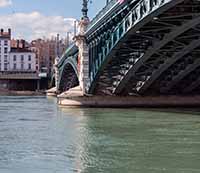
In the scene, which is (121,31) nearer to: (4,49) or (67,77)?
(67,77)

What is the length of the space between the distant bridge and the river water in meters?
5.18

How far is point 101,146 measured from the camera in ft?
68.9

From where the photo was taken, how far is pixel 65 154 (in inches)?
748

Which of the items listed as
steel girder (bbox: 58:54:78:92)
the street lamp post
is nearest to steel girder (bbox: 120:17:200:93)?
the street lamp post

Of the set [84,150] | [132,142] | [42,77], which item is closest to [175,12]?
[132,142]

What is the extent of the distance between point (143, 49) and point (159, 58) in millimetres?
2571

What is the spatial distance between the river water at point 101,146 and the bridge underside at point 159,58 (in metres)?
5.08

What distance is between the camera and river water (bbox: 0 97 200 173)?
16.4m

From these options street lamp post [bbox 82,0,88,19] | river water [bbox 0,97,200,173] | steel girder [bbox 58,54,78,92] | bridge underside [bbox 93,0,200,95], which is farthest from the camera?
steel girder [bbox 58,54,78,92]

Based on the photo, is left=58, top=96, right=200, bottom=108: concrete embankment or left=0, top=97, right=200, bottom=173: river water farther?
left=58, top=96, right=200, bottom=108: concrete embankment

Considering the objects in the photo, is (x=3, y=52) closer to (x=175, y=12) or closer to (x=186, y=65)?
(x=186, y=65)

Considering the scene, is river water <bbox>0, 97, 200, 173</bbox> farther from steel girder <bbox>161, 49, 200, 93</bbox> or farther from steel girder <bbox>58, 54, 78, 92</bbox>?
steel girder <bbox>58, 54, 78, 92</bbox>

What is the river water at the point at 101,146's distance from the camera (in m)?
16.4

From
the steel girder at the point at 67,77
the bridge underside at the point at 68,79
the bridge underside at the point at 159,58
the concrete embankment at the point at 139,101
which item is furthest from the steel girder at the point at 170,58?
the bridge underside at the point at 68,79
